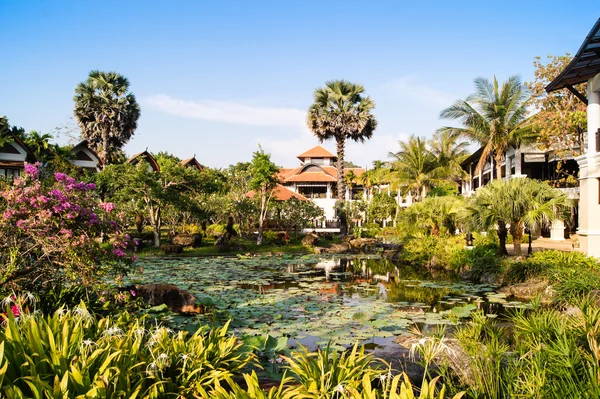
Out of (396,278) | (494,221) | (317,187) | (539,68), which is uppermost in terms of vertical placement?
(539,68)

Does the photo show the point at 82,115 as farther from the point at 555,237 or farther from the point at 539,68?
the point at 555,237

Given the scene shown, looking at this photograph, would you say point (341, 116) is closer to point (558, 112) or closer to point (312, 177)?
Result: point (312, 177)

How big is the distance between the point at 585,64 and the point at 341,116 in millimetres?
28347

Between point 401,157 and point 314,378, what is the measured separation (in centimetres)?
4029

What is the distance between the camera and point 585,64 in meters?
13.5

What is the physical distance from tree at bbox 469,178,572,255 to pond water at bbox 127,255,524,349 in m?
2.87

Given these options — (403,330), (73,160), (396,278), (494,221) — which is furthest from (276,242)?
(403,330)

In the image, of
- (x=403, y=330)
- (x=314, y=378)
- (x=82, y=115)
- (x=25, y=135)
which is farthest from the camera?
(x=82, y=115)

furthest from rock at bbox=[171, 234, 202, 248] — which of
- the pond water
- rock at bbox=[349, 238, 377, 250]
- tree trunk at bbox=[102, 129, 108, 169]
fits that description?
tree trunk at bbox=[102, 129, 108, 169]

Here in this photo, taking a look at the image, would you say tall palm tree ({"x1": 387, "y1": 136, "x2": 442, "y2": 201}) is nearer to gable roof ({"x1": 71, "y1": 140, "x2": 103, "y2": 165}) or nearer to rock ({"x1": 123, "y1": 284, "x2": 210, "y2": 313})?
gable roof ({"x1": 71, "y1": 140, "x2": 103, "y2": 165})

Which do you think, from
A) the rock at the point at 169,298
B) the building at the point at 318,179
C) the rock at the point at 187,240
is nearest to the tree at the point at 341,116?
the building at the point at 318,179

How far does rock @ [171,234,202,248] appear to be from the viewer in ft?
83.1

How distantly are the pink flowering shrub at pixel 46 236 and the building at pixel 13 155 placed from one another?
26.2 m

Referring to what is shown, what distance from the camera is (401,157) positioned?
43.0m
